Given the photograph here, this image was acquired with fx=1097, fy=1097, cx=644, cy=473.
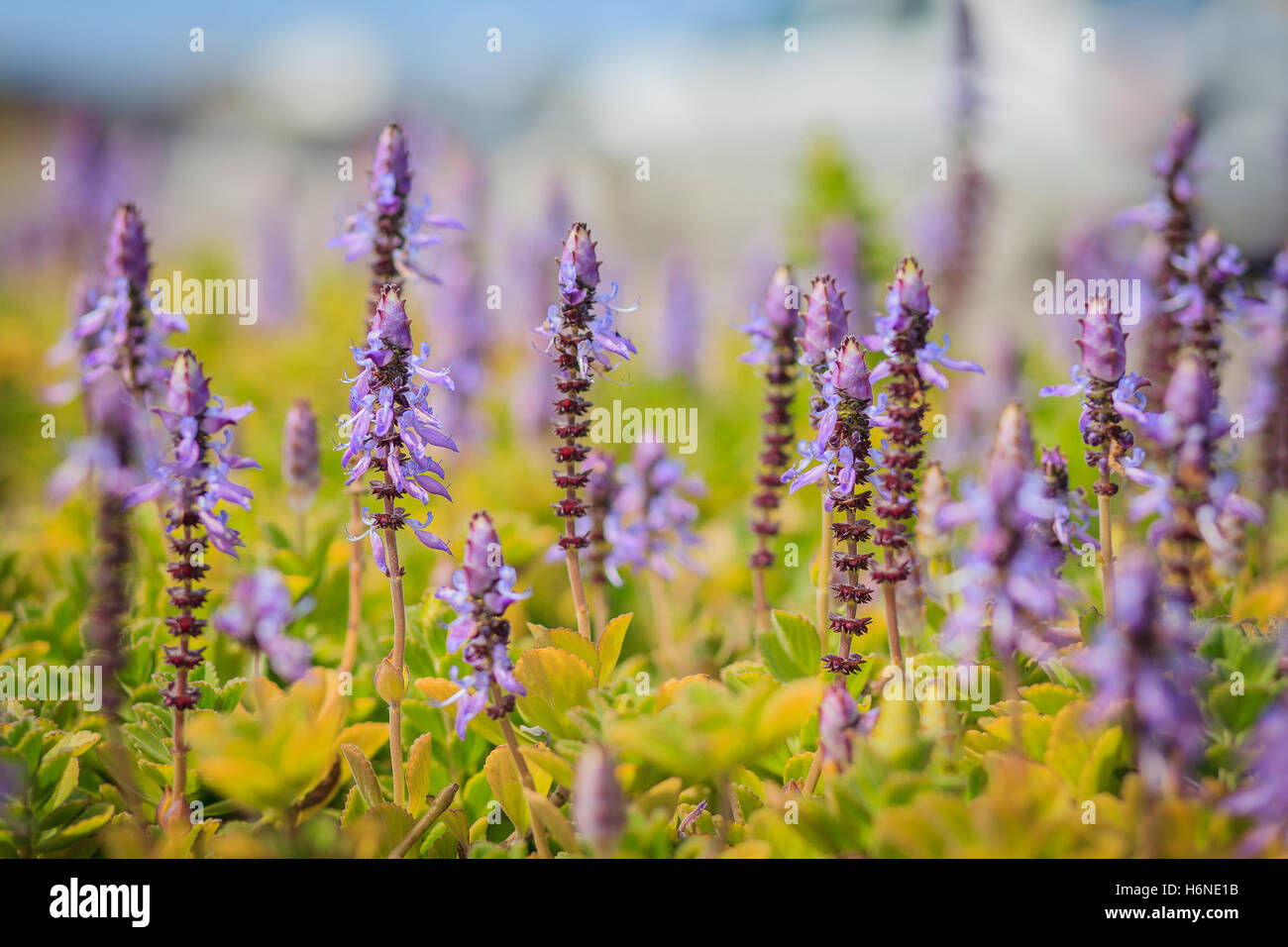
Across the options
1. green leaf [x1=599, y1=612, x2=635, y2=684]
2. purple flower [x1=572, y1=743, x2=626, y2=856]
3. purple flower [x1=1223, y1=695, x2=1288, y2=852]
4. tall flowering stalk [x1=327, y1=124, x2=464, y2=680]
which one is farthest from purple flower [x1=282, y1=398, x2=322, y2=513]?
purple flower [x1=1223, y1=695, x2=1288, y2=852]

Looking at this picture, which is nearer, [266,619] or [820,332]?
[820,332]

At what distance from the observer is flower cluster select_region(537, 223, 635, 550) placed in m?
2.48

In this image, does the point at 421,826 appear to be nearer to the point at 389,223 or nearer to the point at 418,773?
the point at 418,773

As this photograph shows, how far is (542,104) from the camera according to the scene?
22547mm

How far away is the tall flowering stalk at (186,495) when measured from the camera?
242 cm

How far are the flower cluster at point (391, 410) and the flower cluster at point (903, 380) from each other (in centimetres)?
97

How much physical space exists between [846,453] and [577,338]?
0.67 m

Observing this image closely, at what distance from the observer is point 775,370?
10.3 ft

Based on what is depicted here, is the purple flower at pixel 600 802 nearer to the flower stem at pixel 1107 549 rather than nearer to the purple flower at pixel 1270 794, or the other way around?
the purple flower at pixel 1270 794

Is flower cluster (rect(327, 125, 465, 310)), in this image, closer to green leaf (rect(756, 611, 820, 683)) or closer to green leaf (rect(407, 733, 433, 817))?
green leaf (rect(407, 733, 433, 817))

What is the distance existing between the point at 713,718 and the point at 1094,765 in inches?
32.2

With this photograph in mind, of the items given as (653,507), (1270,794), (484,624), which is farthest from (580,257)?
(1270,794)

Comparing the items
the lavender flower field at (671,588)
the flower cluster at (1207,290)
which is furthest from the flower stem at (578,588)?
the flower cluster at (1207,290)
